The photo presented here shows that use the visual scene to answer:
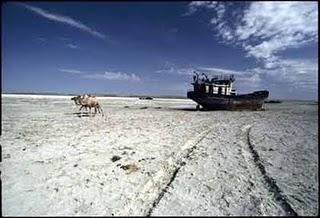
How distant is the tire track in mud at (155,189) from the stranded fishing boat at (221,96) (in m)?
22.2

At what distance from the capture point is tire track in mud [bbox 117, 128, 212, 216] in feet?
18.3

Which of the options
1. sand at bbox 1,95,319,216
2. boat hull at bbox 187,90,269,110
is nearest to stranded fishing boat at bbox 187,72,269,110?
boat hull at bbox 187,90,269,110

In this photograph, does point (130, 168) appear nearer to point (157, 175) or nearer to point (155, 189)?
point (157, 175)

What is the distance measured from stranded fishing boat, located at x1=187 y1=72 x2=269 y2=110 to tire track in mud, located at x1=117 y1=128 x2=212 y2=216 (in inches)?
875

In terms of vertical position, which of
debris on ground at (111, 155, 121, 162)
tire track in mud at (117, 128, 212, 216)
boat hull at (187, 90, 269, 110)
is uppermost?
boat hull at (187, 90, 269, 110)

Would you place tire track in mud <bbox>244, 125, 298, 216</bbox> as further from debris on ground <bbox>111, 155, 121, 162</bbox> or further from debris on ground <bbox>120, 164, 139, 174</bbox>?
debris on ground <bbox>111, 155, 121, 162</bbox>

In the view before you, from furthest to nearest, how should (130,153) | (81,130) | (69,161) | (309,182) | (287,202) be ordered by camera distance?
(81,130), (130,153), (69,161), (309,182), (287,202)

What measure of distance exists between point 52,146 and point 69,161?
2.12 metres

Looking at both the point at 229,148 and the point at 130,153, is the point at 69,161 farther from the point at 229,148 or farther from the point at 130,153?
the point at 229,148

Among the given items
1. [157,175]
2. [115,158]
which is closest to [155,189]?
[157,175]

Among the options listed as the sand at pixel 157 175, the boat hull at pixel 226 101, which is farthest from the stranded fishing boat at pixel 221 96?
the sand at pixel 157 175

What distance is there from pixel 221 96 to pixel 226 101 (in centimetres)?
73

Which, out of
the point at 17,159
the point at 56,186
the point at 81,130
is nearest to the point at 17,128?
the point at 81,130

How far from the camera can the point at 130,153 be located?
9.29 meters
